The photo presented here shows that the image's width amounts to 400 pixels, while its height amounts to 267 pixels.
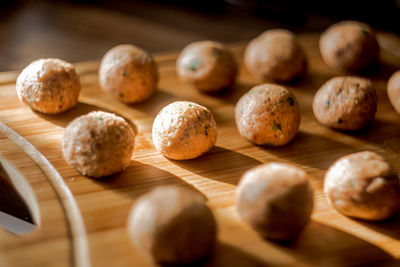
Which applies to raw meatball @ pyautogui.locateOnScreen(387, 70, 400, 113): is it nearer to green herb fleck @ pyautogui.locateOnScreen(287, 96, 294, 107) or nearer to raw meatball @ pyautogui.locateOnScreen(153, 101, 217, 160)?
green herb fleck @ pyautogui.locateOnScreen(287, 96, 294, 107)

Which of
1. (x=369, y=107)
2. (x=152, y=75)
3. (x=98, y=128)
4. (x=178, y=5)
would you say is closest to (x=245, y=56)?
(x=152, y=75)

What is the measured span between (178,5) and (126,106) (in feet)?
4.42

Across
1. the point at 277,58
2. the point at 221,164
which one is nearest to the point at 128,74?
the point at 221,164

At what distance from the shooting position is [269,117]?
4.61 ft

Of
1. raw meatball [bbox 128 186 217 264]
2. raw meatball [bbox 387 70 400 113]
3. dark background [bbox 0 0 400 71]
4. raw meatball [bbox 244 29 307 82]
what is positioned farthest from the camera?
dark background [bbox 0 0 400 71]

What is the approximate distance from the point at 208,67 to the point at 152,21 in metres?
1.04

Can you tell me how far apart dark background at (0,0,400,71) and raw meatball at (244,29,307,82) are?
640 mm

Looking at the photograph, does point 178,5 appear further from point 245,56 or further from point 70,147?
point 70,147

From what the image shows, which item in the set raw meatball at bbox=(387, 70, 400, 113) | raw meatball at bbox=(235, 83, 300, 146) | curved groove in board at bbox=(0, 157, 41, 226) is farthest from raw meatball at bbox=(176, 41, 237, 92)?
curved groove in board at bbox=(0, 157, 41, 226)

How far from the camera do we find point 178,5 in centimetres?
277

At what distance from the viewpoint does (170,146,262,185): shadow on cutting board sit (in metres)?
1.33

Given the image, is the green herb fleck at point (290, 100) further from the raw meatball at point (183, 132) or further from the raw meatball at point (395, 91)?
the raw meatball at point (395, 91)

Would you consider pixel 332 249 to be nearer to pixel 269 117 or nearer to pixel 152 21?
pixel 269 117

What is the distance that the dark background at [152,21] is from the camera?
226 centimetres
